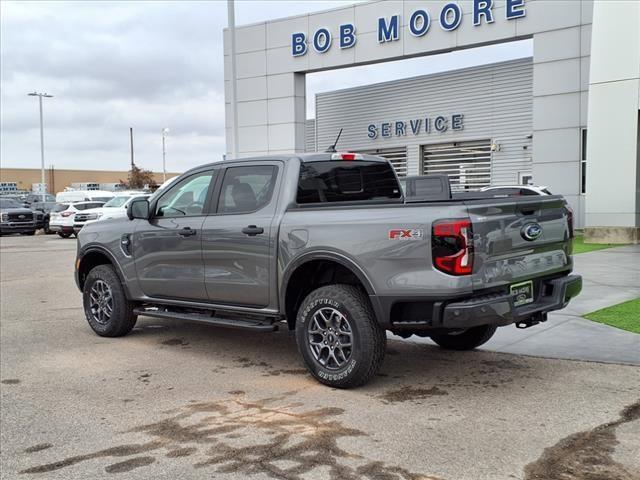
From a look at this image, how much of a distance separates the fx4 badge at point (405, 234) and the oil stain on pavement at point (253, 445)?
137 centimetres

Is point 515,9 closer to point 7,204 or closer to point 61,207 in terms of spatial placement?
point 61,207

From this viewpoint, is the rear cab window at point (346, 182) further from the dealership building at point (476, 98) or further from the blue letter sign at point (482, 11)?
the blue letter sign at point (482, 11)

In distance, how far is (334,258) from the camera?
5.36 metres

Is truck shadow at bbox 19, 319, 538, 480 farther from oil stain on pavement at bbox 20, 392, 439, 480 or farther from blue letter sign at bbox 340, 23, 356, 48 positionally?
blue letter sign at bbox 340, 23, 356, 48

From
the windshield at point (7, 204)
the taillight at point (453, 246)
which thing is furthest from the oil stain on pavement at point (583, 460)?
the windshield at point (7, 204)

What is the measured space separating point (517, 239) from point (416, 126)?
25.1 metres

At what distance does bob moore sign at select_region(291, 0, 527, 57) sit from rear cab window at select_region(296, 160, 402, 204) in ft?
59.3

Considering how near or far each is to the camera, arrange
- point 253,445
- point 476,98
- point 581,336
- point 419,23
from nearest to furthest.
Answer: point 253,445 < point 581,336 < point 419,23 < point 476,98

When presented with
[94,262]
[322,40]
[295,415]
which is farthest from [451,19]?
[295,415]

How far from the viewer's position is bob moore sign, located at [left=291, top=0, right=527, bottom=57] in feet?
75.3

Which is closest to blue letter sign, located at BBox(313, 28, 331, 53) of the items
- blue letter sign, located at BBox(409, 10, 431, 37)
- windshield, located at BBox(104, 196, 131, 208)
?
blue letter sign, located at BBox(409, 10, 431, 37)

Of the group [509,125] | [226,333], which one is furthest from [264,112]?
[226,333]

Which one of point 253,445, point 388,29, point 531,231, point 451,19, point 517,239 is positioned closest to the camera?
point 253,445

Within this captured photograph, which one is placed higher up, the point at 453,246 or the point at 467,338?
the point at 453,246
